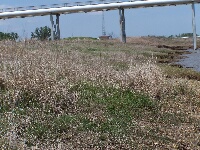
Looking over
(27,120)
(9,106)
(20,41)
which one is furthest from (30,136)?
(20,41)

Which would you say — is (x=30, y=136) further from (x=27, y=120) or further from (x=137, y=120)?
(x=137, y=120)

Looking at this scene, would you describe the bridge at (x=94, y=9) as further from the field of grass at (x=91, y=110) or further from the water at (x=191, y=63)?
the field of grass at (x=91, y=110)

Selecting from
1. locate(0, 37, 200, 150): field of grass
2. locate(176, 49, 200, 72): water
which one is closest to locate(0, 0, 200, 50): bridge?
locate(176, 49, 200, 72): water

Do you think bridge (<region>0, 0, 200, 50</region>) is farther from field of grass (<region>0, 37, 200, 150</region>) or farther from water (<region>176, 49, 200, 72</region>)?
field of grass (<region>0, 37, 200, 150</region>)

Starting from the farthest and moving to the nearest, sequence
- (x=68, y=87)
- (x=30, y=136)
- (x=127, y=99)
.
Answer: (x=127, y=99), (x=68, y=87), (x=30, y=136)

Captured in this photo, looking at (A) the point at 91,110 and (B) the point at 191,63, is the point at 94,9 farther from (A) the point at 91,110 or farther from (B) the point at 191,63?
(A) the point at 91,110

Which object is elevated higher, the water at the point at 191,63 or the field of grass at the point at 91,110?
the field of grass at the point at 91,110

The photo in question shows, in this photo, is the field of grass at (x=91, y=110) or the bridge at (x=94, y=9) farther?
the bridge at (x=94, y=9)

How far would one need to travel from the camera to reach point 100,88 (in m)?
12.7

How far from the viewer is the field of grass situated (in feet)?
27.1

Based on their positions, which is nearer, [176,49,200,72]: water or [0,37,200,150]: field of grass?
[0,37,200,150]: field of grass

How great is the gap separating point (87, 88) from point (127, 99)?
4.12 feet

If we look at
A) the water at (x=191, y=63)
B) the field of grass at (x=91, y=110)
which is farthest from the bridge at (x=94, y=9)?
the field of grass at (x=91, y=110)

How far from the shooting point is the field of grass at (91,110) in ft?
27.1
